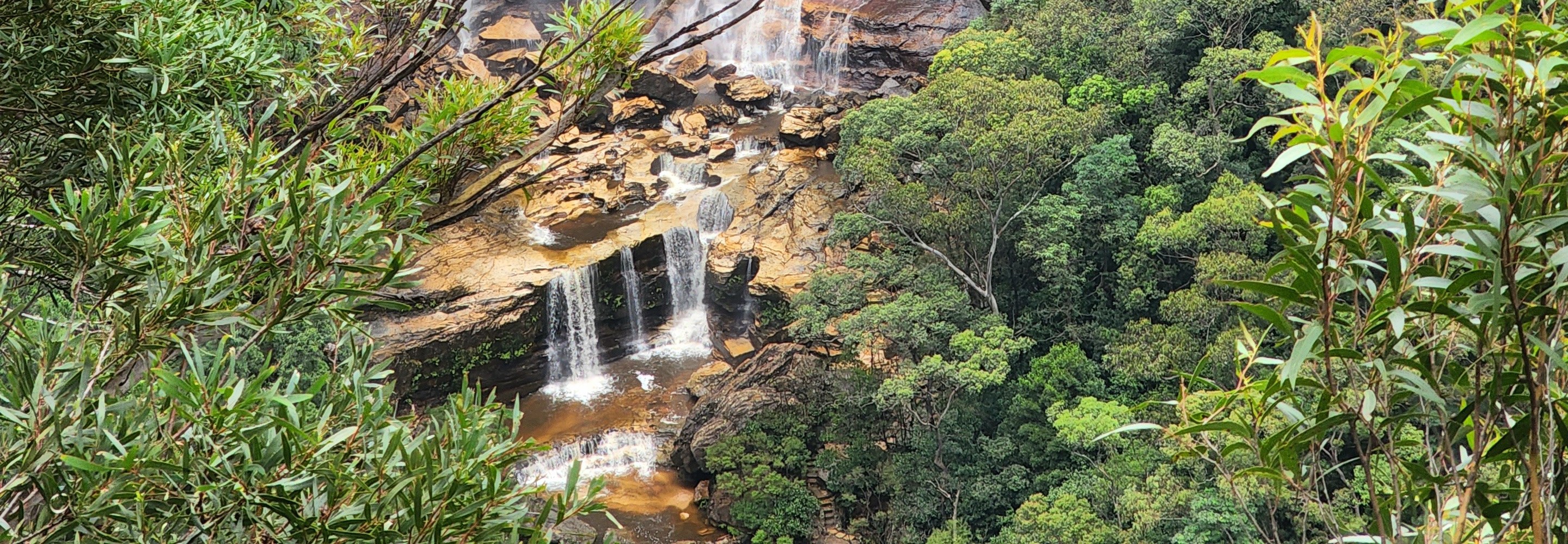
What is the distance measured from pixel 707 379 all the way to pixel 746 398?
1388 millimetres

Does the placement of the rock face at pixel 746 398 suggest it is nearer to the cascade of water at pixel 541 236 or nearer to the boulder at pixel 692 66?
the cascade of water at pixel 541 236

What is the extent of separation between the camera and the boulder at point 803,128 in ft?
54.3

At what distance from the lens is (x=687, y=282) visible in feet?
50.3

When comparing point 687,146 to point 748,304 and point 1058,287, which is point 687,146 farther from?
point 1058,287

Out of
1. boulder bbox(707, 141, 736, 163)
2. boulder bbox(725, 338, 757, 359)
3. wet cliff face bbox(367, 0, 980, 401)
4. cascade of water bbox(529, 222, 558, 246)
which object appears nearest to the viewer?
wet cliff face bbox(367, 0, 980, 401)

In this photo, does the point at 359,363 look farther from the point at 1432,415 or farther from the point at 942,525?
the point at 942,525

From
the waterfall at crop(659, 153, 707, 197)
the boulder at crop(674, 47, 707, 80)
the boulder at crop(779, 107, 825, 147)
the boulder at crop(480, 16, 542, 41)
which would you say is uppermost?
the boulder at crop(480, 16, 542, 41)

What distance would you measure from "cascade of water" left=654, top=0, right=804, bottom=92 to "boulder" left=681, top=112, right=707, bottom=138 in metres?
2.32

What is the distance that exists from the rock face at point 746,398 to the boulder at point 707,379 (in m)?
0.38

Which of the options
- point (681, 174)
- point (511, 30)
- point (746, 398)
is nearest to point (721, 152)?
point (681, 174)

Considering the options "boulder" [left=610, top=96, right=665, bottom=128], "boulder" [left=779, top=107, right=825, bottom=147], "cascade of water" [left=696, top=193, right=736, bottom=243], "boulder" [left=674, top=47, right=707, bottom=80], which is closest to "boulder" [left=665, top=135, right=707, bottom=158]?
"boulder" [left=610, top=96, right=665, bottom=128]

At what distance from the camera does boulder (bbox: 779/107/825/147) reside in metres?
16.5

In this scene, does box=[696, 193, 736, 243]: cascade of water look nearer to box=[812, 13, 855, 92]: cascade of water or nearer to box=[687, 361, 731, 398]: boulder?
box=[687, 361, 731, 398]: boulder

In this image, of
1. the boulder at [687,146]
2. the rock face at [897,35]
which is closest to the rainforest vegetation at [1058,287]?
the rock face at [897,35]
